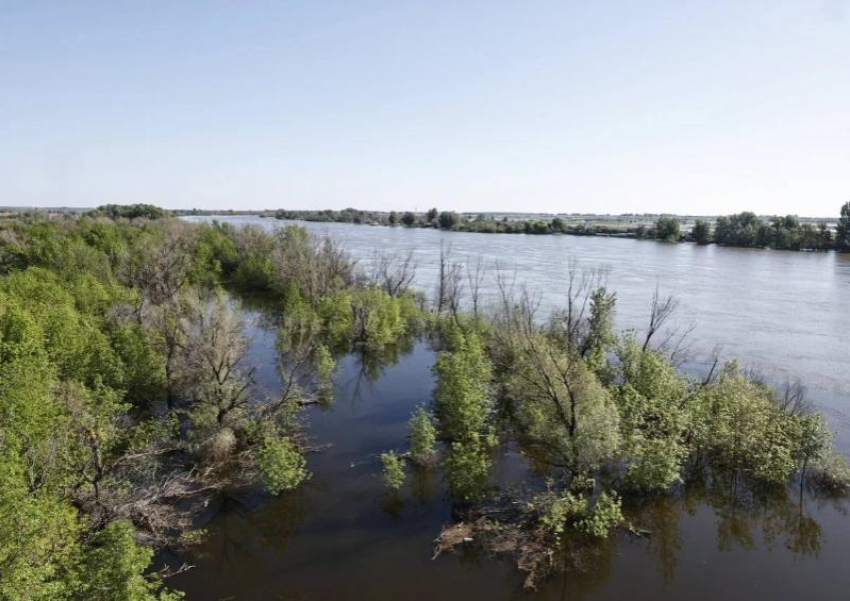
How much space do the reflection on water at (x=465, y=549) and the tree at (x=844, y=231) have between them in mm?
96346

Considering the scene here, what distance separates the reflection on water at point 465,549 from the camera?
1795 centimetres

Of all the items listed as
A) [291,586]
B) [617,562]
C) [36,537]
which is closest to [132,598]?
[36,537]

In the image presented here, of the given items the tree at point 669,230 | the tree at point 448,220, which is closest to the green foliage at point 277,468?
the tree at point 669,230

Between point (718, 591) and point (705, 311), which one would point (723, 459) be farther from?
point (705, 311)

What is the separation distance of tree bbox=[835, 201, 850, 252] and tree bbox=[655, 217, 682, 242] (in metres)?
31.3

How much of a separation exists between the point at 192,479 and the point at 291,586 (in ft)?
24.2

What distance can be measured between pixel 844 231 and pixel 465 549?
361 feet

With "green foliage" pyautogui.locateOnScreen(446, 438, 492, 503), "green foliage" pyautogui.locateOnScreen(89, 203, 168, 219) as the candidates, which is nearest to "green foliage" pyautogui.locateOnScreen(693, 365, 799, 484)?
"green foliage" pyautogui.locateOnScreen(446, 438, 492, 503)

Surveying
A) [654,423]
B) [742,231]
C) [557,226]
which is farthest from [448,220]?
[654,423]

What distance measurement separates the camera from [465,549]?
1962 centimetres

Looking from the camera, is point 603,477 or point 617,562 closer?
point 617,562

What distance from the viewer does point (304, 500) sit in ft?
75.3

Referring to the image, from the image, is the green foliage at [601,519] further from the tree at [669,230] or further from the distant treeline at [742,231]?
the tree at [669,230]

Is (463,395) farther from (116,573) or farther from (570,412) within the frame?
(116,573)
